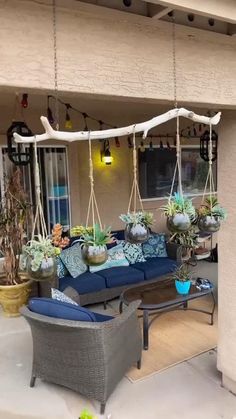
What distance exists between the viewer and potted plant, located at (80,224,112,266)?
80.6 inches

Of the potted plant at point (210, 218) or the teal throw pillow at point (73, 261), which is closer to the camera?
the potted plant at point (210, 218)

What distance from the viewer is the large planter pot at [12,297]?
4.91 metres

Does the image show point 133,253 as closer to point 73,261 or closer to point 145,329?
point 73,261

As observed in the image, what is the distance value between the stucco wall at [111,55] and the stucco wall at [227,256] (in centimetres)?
47

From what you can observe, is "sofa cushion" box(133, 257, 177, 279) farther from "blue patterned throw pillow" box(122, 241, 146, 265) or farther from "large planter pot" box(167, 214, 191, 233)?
"large planter pot" box(167, 214, 191, 233)

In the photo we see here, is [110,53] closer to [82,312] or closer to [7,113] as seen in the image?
[82,312]

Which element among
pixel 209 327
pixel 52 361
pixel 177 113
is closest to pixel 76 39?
pixel 177 113

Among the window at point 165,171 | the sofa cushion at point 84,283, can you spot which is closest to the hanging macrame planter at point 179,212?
the sofa cushion at point 84,283

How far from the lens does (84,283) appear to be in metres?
5.11

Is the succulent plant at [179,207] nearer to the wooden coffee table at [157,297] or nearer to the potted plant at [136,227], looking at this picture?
the potted plant at [136,227]

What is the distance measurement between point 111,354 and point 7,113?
14.0 feet

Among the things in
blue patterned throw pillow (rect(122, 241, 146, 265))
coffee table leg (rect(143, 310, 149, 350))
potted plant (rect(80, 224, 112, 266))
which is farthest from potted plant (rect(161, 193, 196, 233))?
blue patterned throw pillow (rect(122, 241, 146, 265))

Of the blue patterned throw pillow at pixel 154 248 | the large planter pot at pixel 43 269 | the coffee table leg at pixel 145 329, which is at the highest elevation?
the large planter pot at pixel 43 269

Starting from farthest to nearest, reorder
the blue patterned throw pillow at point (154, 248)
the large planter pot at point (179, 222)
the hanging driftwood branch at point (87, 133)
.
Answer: the blue patterned throw pillow at point (154, 248) → the large planter pot at point (179, 222) → the hanging driftwood branch at point (87, 133)
